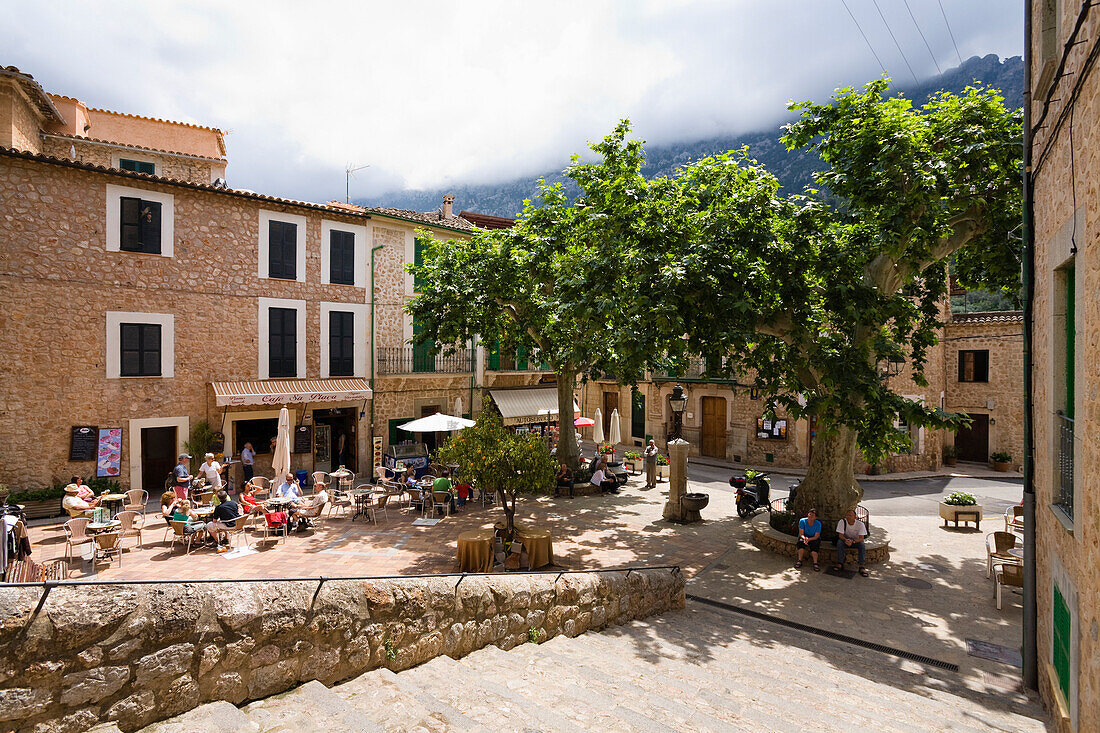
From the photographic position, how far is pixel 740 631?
26.2 feet

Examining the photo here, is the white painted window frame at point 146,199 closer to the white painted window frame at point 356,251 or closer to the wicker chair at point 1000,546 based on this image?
the white painted window frame at point 356,251

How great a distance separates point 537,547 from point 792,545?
17.9 feet

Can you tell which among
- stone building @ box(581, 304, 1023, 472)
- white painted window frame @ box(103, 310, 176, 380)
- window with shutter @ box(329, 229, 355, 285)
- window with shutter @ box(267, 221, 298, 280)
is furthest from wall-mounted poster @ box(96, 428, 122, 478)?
stone building @ box(581, 304, 1023, 472)

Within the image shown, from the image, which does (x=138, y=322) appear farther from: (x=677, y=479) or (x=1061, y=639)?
(x=1061, y=639)

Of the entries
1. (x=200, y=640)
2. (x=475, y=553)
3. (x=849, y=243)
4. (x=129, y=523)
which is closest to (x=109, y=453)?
(x=129, y=523)

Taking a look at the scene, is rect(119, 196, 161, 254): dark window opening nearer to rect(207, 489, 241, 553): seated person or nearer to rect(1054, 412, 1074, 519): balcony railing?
rect(207, 489, 241, 553): seated person

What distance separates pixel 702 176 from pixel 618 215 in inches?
75.4

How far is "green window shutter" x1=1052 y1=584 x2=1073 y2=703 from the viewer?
16.1ft

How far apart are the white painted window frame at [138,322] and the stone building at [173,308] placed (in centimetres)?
4

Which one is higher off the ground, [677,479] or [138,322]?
[138,322]

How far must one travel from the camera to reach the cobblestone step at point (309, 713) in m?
3.43

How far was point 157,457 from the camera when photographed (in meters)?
16.1

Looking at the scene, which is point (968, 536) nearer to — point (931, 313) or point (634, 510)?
point (931, 313)

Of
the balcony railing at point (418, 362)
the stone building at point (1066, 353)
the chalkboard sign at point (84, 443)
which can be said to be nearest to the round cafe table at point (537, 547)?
the stone building at point (1066, 353)
